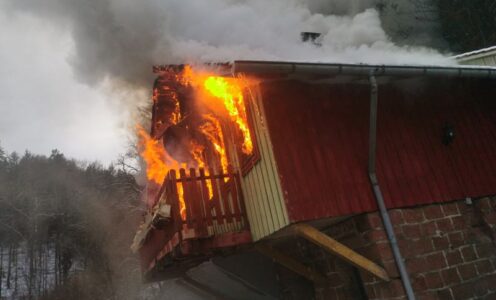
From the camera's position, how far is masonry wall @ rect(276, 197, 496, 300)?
6062 mm

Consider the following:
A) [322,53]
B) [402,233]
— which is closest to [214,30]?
[322,53]

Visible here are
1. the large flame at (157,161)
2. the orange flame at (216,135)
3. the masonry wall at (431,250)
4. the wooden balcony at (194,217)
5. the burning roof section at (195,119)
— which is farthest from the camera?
the large flame at (157,161)

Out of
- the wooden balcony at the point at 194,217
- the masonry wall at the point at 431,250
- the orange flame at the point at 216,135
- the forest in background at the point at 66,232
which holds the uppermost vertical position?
the forest in background at the point at 66,232

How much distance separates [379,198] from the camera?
630 cm

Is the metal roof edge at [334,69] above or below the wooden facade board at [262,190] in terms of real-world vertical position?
above

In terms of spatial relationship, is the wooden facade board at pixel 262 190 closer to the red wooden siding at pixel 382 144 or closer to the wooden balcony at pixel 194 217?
the red wooden siding at pixel 382 144

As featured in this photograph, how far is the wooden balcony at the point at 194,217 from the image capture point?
659 cm

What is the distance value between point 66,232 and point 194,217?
38.4 metres

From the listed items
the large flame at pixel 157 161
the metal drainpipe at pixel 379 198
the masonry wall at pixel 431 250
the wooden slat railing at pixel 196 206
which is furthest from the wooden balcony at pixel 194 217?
the large flame at pixel 157 161

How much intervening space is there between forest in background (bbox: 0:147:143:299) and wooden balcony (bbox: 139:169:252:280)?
2066 cm

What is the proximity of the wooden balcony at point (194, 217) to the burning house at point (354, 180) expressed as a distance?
→ 0.08ft

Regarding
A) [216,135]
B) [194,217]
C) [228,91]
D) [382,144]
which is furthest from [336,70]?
[216,135]

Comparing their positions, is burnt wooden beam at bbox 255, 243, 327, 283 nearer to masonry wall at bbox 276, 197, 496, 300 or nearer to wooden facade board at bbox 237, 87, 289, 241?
masonry wall at bbox 276, 197, 496, 300

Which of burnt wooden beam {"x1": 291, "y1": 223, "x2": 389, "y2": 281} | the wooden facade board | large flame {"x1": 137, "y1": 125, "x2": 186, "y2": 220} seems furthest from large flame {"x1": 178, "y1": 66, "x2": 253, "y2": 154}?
large flame {"x1": 137, "y1": 125, "x2": 186, "y2": 220}
